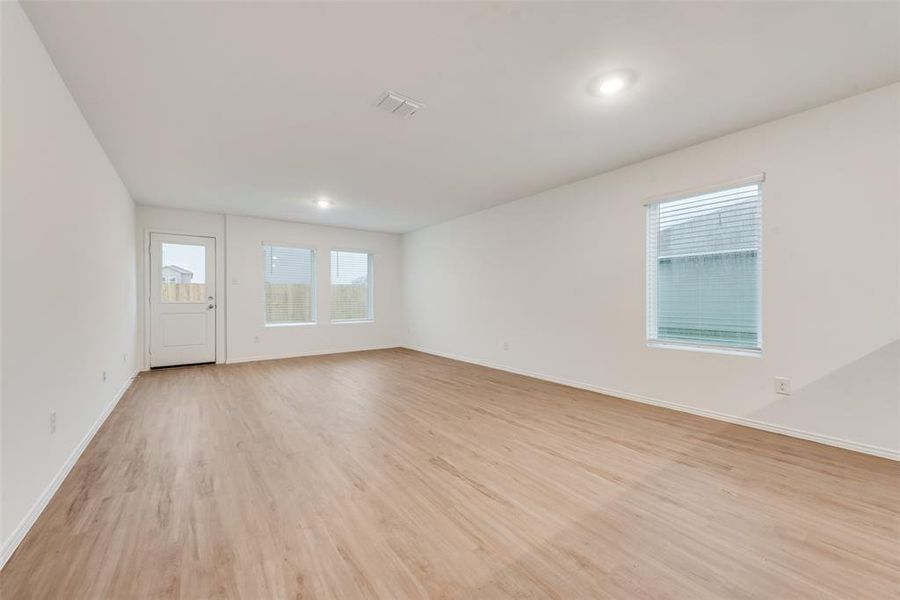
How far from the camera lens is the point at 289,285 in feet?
21.5

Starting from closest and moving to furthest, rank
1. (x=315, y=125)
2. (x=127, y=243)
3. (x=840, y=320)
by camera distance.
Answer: (x=840, y=320) → (x=315, y=125) → (x=127, y=243)

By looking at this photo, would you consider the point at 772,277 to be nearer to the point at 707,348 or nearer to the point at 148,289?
the point at 707,348

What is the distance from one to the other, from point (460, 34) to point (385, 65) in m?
0.50

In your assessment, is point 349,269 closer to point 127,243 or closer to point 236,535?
point 127,243

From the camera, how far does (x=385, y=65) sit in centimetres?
210

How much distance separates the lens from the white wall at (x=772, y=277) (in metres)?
2.38

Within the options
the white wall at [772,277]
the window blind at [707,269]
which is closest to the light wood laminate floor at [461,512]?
the white wall at [772,277]

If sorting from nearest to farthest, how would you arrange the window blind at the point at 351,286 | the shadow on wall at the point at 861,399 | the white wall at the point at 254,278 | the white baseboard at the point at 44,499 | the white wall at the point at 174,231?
the white baseboard at the point at 44,499 → the shadow on wall at the point at 861,399 → the white wall at the point at 174,231 → the white wall at the point at 254,278 → the window blind at the point at 351,286

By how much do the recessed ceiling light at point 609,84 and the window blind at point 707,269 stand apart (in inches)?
62.0

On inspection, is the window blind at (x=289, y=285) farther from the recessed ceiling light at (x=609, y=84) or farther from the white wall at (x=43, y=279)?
the recessed ceiling light at (x=609, y=84)

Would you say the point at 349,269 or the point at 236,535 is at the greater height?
the point at 349,269

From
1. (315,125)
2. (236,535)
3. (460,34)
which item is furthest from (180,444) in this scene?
(460,34)

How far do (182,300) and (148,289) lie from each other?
437mm

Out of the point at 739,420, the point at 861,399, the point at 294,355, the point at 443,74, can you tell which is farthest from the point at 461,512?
the point at 294,355
